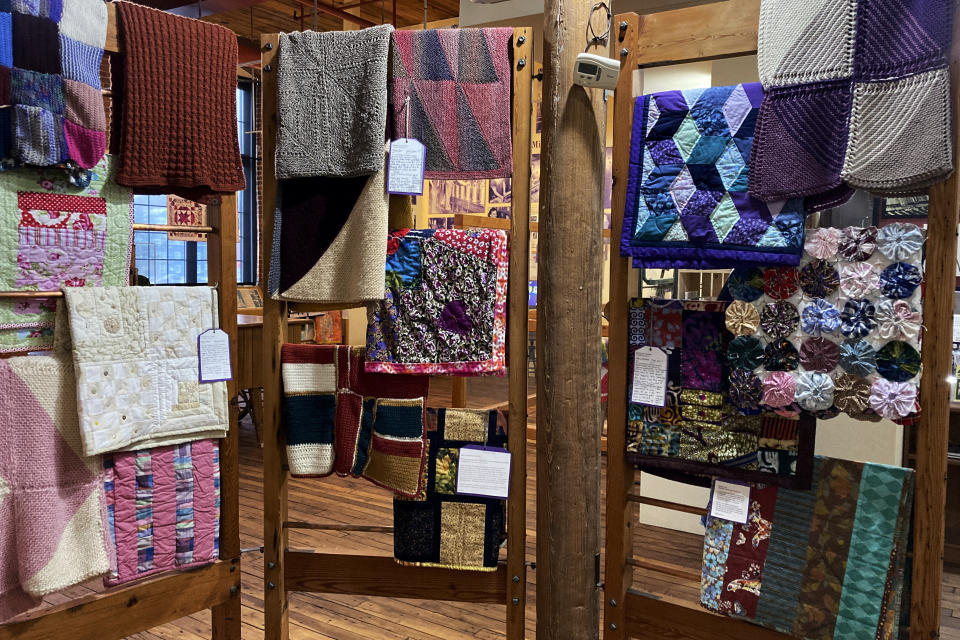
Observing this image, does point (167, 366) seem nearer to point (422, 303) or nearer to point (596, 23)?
point (422, 303)

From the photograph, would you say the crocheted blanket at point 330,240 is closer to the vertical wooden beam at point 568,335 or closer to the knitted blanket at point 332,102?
the knitted blanket at point 332,102

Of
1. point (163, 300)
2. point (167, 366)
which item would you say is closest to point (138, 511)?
point (167, 366)

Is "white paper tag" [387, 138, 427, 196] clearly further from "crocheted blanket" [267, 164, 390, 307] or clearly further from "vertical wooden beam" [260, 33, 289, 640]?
"vertical wooden beam" [260, 33, 289, 640]

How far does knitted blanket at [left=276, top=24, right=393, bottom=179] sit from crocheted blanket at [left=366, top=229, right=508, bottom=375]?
0.92 feet

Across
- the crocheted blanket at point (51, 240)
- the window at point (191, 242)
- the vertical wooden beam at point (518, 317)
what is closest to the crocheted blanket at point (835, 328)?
the vertical wooden beam at point (518, 317)

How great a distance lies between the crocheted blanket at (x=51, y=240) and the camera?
6.32ft

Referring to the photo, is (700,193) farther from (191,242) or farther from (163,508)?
(191,242)

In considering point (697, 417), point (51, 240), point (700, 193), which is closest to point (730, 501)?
point (697, 417)

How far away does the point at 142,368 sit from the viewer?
2.12 m

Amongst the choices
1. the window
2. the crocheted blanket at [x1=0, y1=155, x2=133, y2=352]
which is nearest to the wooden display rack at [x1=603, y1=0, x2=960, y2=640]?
the crocheted blanket at [x1=0, y1=155, x2=133, y2=352]

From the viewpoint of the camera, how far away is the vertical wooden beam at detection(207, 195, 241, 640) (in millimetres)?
2305

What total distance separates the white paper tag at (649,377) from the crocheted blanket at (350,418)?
0.61m

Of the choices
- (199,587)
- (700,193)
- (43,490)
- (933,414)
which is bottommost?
(199,587)

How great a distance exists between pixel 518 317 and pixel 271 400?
796mm
